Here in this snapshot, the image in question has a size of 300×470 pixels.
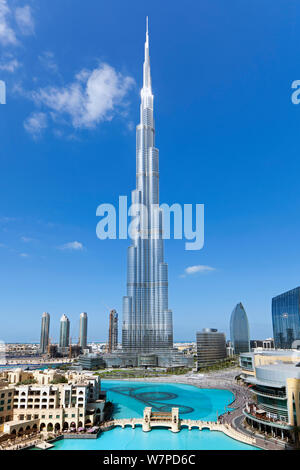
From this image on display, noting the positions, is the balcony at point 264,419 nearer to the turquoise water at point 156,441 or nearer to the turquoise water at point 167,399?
the turquoise water at point 156,441

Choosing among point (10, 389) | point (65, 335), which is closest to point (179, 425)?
point (10, 389)

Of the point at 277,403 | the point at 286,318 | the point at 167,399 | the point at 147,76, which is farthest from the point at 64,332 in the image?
the point at 277,403

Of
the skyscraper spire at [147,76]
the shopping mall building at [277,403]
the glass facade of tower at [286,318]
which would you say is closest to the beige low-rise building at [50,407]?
the shopping mall building at [277,403]

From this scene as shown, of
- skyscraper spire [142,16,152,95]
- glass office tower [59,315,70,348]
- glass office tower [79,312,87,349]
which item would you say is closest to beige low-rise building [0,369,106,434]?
skyscraper spire [142,16,152,95]

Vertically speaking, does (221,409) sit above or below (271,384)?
below

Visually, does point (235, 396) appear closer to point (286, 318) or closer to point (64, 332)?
point (286, 318)
